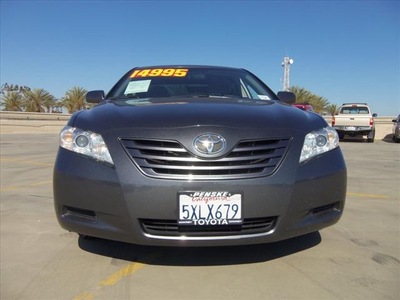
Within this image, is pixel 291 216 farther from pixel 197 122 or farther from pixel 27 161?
pixel 27 161

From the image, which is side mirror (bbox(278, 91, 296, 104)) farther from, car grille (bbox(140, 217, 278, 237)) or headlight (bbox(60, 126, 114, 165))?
headlight (bbox(60, 126, 114, 165))

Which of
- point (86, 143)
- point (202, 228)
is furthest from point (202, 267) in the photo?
point (86, 143)

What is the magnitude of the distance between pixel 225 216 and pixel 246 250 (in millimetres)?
796

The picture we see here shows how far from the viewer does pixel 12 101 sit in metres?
39.8

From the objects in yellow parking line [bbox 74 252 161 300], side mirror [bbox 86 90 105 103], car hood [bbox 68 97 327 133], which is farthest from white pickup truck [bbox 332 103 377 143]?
yellow parking line [bbox 74 252 161 300]

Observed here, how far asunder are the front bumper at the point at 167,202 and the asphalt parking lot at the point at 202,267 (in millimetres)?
311

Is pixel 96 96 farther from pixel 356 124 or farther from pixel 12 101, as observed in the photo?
pixel 12 101

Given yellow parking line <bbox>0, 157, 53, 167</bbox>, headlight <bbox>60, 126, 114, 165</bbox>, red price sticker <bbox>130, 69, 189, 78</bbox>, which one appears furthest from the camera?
yellow parking line <bbox>0, 157, 53, 167</bbox>

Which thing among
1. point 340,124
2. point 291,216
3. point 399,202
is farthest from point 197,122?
point 340,124

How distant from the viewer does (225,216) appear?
2.52 meters

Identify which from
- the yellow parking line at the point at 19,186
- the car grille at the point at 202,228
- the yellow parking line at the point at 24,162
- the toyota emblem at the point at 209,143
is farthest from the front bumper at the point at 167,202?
the yellow parking line at the point at 24,162

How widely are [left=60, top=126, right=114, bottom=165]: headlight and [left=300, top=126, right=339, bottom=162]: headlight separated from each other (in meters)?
1.28

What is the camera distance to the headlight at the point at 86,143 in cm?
266

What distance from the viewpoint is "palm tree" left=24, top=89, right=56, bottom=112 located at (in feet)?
132
